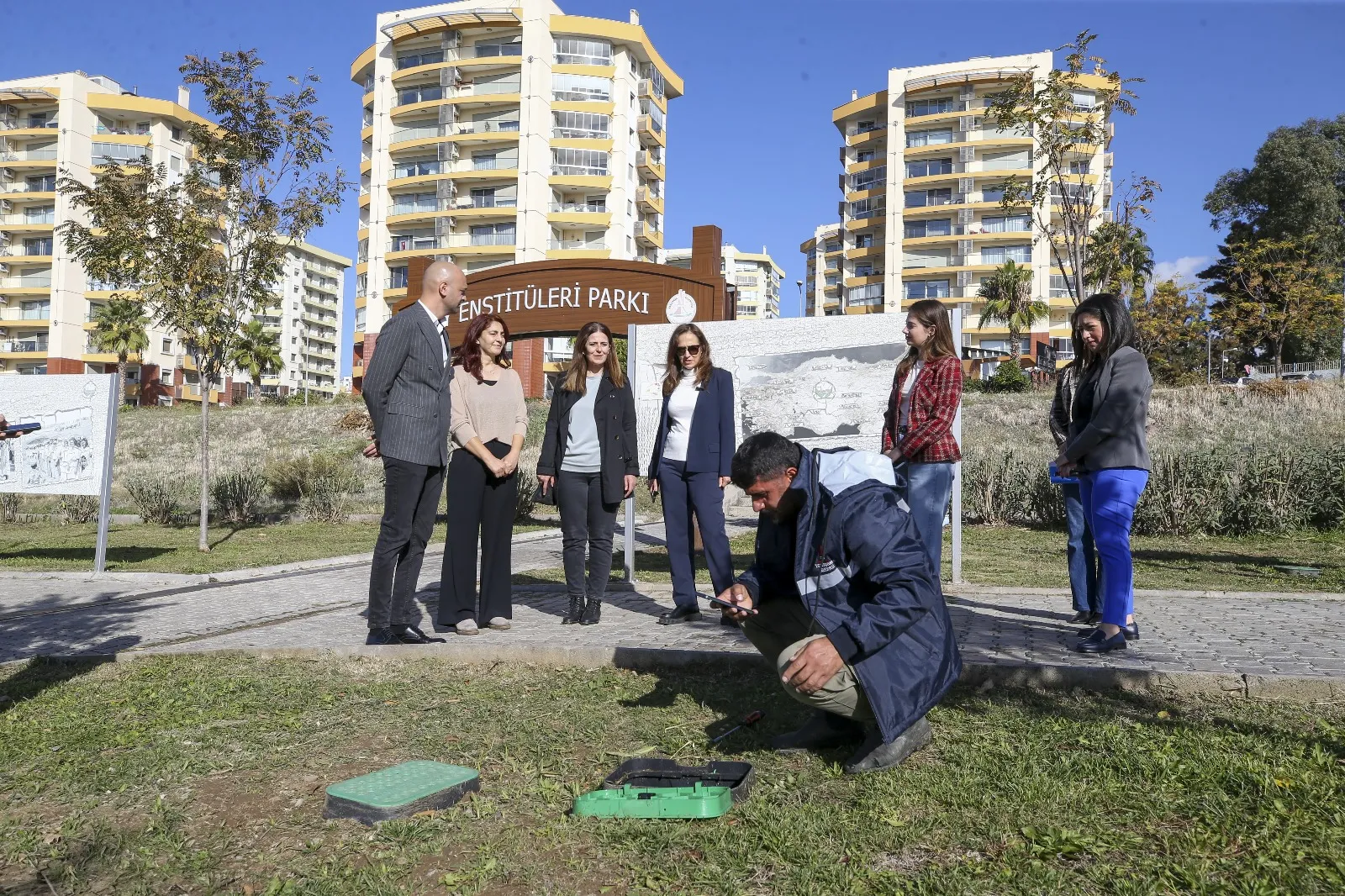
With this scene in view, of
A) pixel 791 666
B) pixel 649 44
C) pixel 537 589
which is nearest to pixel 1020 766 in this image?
pixel 791 666

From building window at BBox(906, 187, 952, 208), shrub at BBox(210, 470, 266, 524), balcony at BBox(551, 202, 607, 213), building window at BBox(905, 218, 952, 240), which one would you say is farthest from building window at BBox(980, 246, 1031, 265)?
shrub at BBox(210, 470, 266, 524)

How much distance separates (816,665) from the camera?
3162 millimetres

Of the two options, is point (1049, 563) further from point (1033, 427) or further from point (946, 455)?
point (1033, 427)

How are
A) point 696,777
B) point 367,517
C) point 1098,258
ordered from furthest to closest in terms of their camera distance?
point 1098,258 → point 367,517 → point 696,777

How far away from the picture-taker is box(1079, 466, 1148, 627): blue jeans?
16.5ft

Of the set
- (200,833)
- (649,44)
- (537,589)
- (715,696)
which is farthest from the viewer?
(649,44)

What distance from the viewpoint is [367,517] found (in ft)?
55.1

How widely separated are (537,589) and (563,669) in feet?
9.89

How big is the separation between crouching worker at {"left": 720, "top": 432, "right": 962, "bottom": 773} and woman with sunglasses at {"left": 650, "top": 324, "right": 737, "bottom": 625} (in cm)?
270

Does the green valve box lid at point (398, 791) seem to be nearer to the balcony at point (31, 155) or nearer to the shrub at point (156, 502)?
the shrub at point (156, 502)

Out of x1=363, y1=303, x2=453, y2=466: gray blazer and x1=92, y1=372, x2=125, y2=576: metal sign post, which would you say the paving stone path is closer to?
x1=92, y1=372, x2=125, y2=576: metal sign post

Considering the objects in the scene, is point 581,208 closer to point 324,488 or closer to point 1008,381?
point 1008,381

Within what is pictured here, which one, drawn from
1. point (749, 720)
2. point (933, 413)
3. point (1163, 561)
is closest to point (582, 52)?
point (1163, 561)

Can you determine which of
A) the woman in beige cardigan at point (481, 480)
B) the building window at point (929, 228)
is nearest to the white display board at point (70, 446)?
the woman in beige cardigan at point (481, 480)
